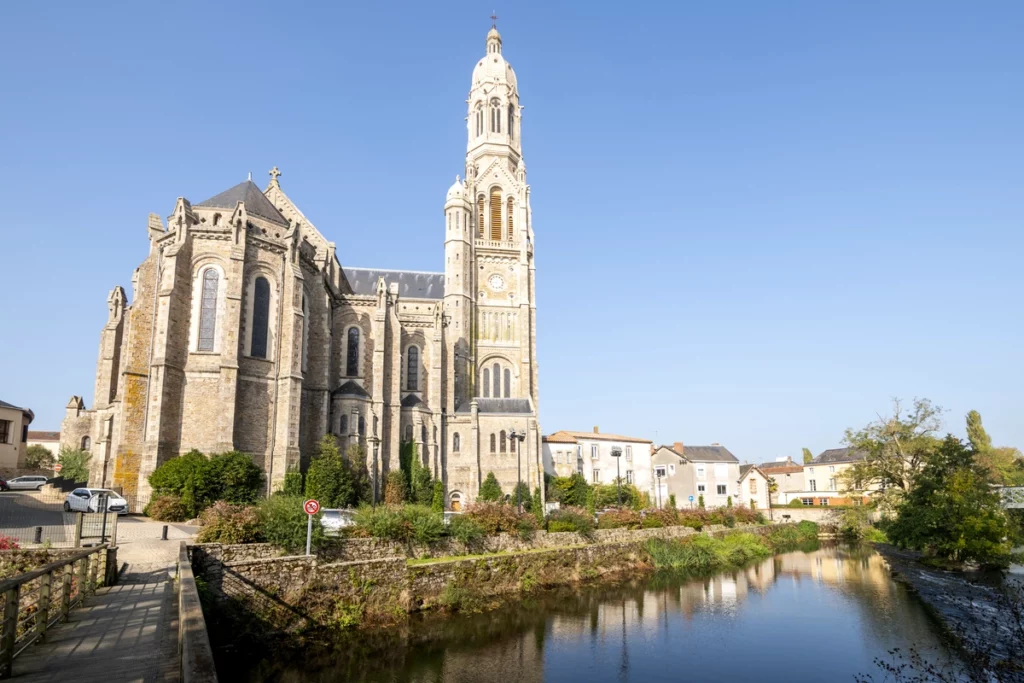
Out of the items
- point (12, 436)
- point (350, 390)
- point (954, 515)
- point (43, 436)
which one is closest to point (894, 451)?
A: point (954, 515)

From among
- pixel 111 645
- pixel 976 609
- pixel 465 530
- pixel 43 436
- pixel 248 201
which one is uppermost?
pixel 248 201

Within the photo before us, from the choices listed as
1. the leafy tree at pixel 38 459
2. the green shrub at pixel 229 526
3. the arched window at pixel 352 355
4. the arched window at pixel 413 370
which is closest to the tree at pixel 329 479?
the arched window at pixel 352 355

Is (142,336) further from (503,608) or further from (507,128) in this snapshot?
(507,128)

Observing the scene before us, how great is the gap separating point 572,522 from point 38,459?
51.6 m

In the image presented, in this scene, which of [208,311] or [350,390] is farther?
→ [350,390]

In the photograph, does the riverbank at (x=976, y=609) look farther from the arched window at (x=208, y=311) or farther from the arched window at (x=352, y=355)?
the arched window at (x=352, y=355)

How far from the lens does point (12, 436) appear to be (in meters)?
49.1

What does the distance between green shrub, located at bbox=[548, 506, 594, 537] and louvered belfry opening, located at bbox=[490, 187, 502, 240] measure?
29501 mm

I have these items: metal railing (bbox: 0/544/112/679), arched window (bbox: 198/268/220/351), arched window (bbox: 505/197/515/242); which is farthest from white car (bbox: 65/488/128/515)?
arched window (bbox: 505/197/515/242)

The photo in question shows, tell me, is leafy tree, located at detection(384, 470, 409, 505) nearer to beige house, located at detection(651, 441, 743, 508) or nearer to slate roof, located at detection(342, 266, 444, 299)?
slate roof, located at detection(342, 266, 444, 299)

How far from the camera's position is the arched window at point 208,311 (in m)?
33.5

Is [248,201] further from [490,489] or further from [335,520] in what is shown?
→ [490,489]

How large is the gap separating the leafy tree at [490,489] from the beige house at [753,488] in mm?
31414

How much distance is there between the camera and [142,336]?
32406mm
